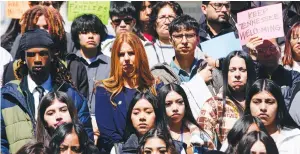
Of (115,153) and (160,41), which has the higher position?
(160,41)

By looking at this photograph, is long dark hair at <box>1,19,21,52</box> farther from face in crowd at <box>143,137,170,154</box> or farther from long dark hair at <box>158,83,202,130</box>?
face in crowd at <box>143,137,170,154</box>

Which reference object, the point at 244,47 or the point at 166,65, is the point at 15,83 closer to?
the point at 166,65

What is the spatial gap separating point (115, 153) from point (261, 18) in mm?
2491

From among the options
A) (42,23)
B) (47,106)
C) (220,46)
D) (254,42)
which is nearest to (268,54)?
(254,42)

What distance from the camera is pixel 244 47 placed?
1178cm

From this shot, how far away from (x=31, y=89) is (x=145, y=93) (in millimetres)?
1057

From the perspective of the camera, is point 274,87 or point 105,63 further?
point 105,63

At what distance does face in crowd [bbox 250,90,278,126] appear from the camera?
33.2 feet

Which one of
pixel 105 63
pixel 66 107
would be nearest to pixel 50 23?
pixel 105 63

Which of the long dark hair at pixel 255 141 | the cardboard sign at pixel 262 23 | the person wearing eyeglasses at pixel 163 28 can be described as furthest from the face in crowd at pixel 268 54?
the long dark hair at pixel 255 141

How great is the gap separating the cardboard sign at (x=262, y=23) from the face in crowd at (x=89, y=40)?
4.95ft

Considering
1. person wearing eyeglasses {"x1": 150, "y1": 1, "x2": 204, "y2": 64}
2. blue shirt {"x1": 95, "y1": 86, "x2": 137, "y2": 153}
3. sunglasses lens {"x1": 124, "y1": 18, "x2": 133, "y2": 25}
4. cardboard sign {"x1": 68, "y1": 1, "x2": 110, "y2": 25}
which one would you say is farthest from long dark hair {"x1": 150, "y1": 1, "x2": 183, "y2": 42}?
blue shirt {"x1": 95, "y1": 86, "x2": 137, "y2": 153}

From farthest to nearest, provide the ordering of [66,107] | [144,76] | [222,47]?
1. [222,47]
2. [144,76]
3. [66,107]

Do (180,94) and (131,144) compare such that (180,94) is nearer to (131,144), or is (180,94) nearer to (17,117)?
(131,144)
